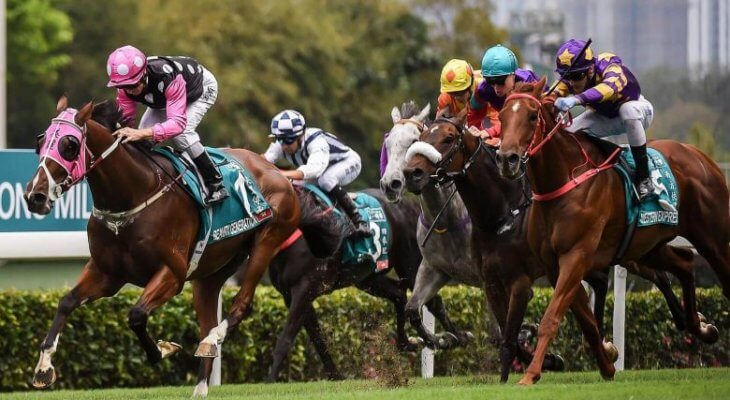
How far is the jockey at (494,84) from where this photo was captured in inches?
374

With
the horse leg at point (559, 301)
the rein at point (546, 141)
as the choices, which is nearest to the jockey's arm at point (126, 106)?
the rein at point (546, 141)

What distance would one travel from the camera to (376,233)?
1184cm

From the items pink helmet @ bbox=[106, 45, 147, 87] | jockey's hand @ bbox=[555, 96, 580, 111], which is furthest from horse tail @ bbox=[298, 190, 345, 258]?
jockey's hand @ bbox=[555, 96, 580, 111]

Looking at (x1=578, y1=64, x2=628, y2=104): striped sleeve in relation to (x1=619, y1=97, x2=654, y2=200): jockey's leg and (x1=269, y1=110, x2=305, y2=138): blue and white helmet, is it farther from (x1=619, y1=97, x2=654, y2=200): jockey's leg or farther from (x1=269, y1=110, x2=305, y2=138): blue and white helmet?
(x1=269, y1=110, x2=305, y2=138): blue and white helmet

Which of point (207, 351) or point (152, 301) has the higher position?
point (152, 301)

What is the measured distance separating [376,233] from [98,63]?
27773 millimetres

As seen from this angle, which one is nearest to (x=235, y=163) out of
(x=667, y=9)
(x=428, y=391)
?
(x=428, y=391)

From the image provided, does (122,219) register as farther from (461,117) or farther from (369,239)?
(369,239)

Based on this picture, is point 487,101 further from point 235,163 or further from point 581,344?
point 581,344

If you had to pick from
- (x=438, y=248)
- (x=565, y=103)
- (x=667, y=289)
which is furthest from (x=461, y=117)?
(x=667, y=289)

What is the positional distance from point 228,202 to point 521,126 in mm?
2108

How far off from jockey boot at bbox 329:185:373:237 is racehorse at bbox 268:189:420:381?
23cm

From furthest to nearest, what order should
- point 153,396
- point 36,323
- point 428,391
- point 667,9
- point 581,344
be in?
point 667,9
point 581,344
point 36,323
point 153,396
point 428,391

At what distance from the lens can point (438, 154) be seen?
9.36 meters
